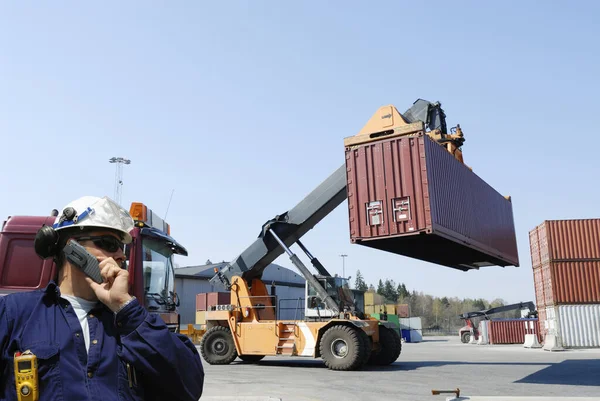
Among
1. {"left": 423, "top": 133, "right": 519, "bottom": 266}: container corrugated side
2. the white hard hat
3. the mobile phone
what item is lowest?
the mobile phone

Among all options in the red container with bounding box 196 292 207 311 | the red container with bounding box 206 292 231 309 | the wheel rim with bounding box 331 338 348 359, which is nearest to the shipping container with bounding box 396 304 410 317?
the red container with bounding box 196 292 207 311

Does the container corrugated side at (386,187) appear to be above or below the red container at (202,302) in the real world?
above

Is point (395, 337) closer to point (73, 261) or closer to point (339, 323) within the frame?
point (339, 323)

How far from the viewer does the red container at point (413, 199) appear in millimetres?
10562

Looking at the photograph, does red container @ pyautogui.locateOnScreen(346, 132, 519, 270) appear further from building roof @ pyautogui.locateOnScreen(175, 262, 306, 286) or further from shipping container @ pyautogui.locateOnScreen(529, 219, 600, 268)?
building roof @ pyautogui.locateOnScreen(175, 262, 306, 286)

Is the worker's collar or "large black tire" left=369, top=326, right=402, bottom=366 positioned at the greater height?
the worker's collar

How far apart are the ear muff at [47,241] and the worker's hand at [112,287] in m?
0.33

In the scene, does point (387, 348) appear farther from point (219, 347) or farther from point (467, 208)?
point (219, 347)

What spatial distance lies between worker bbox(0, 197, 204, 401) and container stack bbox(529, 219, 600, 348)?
1077 inches

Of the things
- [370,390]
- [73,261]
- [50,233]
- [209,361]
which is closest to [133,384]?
[73,261]

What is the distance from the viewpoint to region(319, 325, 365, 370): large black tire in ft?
42.8

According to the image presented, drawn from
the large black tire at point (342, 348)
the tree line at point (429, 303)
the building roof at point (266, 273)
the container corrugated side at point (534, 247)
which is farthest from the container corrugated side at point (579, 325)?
the tree line at point (429, 303)

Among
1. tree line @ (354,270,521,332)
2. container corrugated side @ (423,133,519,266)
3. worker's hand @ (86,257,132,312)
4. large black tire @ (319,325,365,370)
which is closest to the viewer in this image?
worker's hand @ (86,257,132,312)

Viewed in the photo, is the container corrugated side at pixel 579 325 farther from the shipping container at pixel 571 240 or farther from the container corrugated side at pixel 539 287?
the shipping container at pixel 571 240
